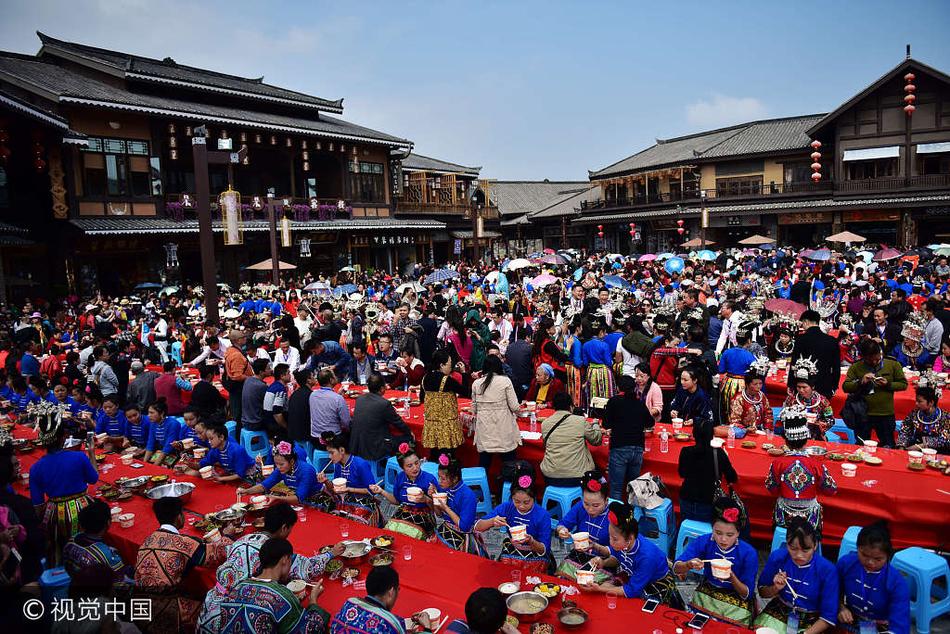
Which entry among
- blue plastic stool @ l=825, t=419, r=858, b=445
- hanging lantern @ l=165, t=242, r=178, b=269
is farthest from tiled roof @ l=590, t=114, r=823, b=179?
blue plastic stool @ l=825, t=419, r=858, b=445

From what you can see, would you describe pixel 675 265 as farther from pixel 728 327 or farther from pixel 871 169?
pixel 871 169

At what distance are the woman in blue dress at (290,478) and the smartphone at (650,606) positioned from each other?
12.0ft

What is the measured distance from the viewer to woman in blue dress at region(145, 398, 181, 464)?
817 centimetres

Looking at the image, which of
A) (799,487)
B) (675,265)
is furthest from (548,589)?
(675,265)

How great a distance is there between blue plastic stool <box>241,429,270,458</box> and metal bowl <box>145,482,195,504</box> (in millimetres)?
2428

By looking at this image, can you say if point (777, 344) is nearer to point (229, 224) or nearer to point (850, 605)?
point (850, 605)

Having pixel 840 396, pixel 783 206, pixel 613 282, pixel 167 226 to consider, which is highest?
pixel 783 206

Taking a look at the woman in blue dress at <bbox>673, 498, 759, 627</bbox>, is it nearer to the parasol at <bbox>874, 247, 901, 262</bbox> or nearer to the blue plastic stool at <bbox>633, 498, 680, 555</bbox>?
the blue plastic stool at <bbox>633, 498, 680, 555</bbox>

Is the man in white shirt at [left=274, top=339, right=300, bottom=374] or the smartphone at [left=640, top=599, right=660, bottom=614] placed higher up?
the man in white shirt at [left=274, top=339, right=300, bottom=374]

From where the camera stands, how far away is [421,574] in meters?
4.67

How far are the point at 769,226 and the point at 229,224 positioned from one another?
3138 centimetres

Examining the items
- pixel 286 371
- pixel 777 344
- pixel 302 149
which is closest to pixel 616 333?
pixel 777 344

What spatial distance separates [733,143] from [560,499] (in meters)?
37.2

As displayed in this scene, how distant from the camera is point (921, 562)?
4789 mm
